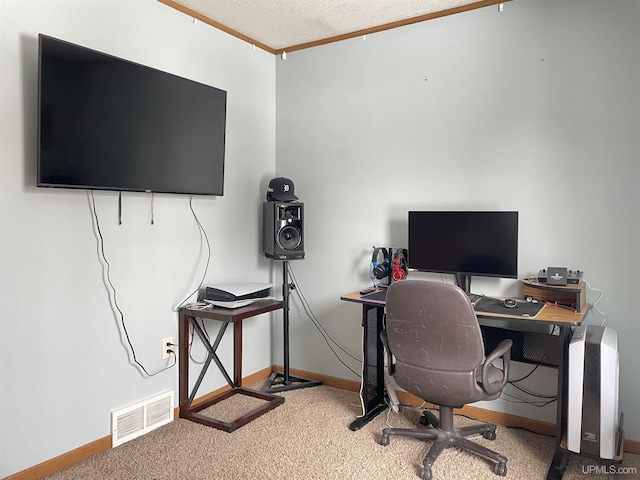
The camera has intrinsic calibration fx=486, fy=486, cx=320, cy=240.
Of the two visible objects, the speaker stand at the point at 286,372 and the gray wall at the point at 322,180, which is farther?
the speaker stand at the point at 286,372

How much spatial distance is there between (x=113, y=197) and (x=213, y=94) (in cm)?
89

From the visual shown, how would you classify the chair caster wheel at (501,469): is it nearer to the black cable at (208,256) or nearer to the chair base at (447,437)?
the chair base at (447,437)

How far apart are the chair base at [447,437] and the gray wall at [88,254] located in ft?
4.64

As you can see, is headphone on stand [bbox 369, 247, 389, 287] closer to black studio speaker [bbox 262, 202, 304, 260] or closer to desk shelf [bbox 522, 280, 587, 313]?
black studio speaker [bbox 262, 202, 304, 260]

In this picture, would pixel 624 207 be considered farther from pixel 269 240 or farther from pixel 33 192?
pixel 33 192

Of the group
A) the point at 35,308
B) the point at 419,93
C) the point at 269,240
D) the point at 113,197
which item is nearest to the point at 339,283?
the point at 269,240

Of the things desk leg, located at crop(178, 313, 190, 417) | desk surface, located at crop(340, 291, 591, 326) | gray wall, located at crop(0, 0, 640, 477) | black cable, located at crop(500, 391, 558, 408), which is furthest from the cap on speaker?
black cable, located at crop(500, 391, 558, 408)

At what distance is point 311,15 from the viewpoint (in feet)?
10.1

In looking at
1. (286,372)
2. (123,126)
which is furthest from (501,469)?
(123,126)

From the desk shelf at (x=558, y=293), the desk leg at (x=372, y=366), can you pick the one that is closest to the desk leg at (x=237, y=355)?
the desk leg at (x=372, y=366)

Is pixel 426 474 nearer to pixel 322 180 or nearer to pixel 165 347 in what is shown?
pixel 165 347

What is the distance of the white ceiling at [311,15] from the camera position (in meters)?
2.91

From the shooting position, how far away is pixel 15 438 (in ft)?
7.14

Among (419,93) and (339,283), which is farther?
(339,283)
